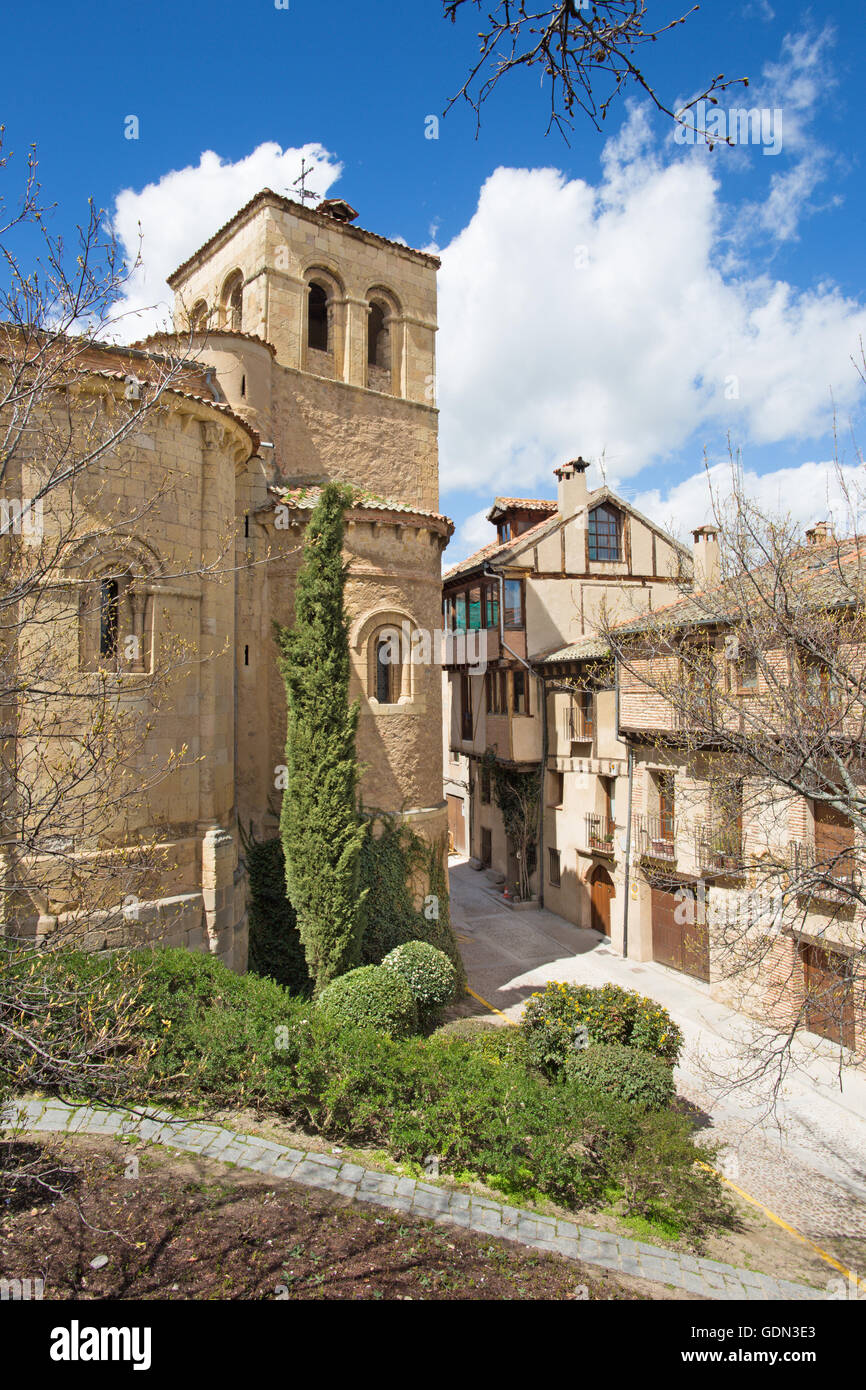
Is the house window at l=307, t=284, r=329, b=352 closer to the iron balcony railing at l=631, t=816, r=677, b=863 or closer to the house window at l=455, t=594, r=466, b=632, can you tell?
the house window at l=455, t=594, r=466, b=632

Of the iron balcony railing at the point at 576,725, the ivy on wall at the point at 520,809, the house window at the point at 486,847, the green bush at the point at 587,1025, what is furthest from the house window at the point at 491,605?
the green bush at the point at 587,1025

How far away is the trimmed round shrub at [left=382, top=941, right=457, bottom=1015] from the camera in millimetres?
13523

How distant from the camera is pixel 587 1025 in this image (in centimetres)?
1168

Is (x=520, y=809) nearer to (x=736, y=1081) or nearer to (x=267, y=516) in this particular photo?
(x=267, y=516)

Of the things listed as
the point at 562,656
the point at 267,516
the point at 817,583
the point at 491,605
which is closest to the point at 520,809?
the point at 562,656

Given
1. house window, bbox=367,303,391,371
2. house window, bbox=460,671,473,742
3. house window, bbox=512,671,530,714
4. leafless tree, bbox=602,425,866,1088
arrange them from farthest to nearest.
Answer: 1. house window, bbox=460,671,473,742
2. house window, bbox=512,671,530,714
3. house window, bbox=367,303,391,371
4. leafless tree, bbox=602,425,866,1088

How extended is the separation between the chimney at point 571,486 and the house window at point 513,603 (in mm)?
3127

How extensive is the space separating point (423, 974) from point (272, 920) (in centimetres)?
366

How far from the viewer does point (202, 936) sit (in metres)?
12.8

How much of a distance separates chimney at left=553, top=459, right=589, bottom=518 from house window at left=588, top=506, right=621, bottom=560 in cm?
71

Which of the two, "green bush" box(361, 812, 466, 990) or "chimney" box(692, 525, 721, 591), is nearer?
"green bush" box(361, 812, 466, 990)

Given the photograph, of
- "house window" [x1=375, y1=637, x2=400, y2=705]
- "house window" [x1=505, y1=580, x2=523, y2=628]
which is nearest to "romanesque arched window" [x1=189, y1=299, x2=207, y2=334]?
"house window" [x1=375, y1=637, x2=400, y2=705]

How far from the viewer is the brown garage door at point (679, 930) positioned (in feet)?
61.9
